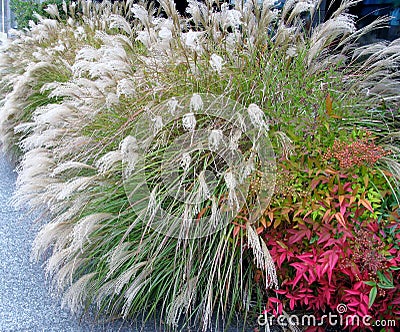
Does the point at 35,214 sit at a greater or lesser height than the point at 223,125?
lesser

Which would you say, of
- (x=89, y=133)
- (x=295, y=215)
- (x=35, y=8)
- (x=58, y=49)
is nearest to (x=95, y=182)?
(x=89, y=133)

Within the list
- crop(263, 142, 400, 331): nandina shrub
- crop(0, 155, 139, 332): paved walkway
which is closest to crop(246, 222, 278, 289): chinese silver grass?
crop(263, 142, 400, 331): nandina shrub

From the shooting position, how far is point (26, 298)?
2.49 meters

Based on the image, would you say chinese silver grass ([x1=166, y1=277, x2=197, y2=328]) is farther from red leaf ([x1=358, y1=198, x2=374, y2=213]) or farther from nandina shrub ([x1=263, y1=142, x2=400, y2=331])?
red leaf ([x1=358, y1=198, x2=374, y2=213])

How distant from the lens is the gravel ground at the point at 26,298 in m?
2.24

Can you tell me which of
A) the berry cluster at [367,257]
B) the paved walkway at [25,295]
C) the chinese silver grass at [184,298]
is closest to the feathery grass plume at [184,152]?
the chinese silver grass at [184,298]


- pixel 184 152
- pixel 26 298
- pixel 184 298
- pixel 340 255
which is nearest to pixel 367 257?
pixel 340 255

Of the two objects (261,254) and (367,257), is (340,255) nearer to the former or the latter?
(367,257)

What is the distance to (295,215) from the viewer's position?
6.40 feet

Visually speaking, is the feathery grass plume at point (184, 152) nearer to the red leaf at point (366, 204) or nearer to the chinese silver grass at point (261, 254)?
the chinese silver grass at point (261, 254)

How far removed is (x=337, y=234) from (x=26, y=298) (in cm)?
172

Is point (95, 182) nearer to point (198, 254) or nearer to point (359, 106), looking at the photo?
point (198, 254)

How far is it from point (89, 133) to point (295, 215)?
1387mm

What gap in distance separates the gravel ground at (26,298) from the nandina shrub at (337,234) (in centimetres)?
44
